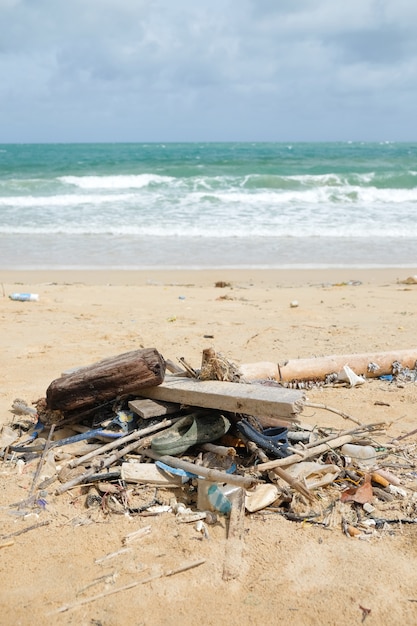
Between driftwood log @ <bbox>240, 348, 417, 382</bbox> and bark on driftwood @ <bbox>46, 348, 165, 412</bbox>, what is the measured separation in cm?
140

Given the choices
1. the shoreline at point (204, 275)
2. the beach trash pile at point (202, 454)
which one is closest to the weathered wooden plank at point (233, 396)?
the beach trash pile at point (202, 454)

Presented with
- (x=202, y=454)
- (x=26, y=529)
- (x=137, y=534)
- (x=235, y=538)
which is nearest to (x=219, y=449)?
(x=202, y=454)

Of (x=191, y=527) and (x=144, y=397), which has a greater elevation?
(x=144, y=397)

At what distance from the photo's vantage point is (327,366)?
18.5 ft

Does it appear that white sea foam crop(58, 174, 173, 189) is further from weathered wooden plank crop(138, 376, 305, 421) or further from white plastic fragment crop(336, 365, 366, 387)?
weathered wooden plank crop(138, 376, 305, 421)

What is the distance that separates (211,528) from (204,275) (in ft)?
26.5

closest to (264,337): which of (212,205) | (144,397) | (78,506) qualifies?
(144,397)

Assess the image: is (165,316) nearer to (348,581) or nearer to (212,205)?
(348,581)

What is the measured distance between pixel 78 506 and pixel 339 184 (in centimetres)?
2571

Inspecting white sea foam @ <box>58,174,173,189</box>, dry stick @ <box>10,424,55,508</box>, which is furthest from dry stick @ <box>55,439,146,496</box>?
white sea foam @ <box>58,174,173,189</box>

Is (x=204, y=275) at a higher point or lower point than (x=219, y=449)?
lower

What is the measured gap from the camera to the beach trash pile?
3543mm

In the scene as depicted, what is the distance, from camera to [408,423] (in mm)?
4777

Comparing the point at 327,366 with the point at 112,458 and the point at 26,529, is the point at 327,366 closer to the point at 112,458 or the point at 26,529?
the point at 112,458
